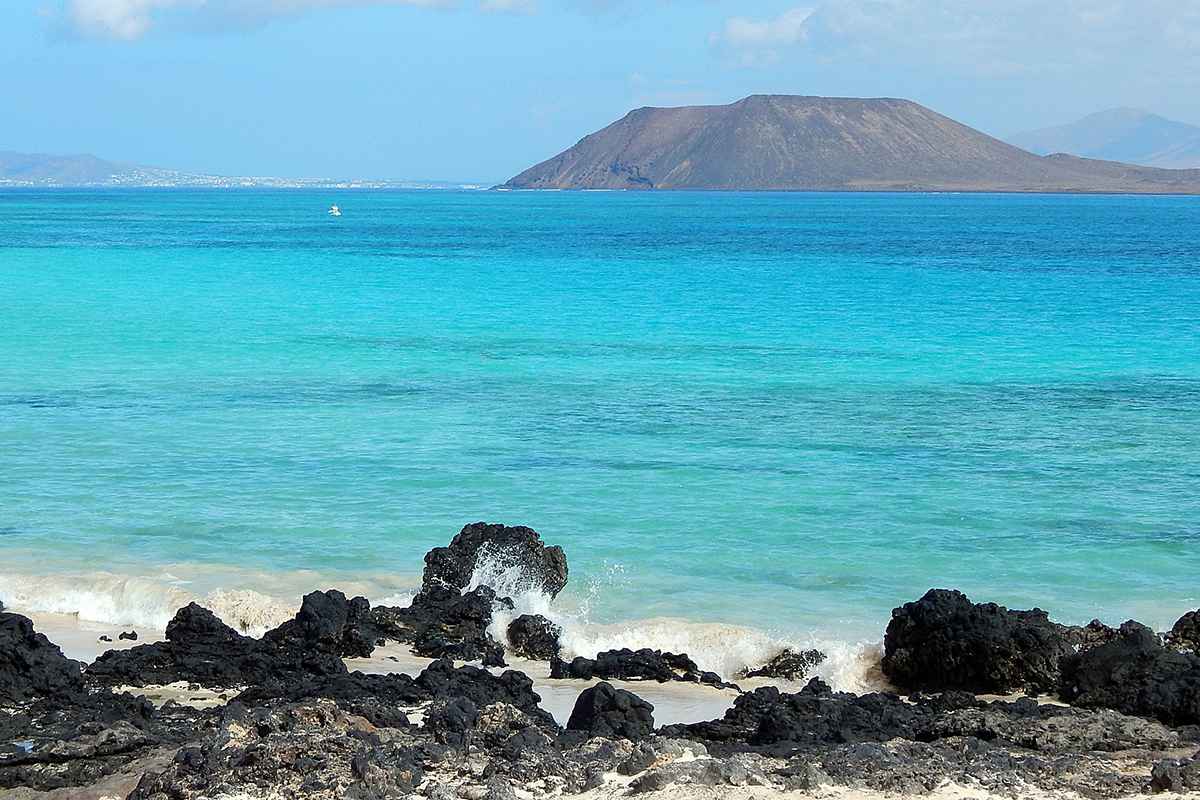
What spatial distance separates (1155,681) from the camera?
888 cm

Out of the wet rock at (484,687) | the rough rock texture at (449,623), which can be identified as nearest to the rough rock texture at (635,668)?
the rough rock texture at (449,623)

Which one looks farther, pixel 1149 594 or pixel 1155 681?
pixel 1149 594

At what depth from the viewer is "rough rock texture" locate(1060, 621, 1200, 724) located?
866 cm

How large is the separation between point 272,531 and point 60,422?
8.02 m

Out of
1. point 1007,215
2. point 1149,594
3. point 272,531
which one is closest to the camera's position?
point 1149,594

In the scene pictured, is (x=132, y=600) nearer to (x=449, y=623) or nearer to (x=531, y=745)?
(x=449, y=623)

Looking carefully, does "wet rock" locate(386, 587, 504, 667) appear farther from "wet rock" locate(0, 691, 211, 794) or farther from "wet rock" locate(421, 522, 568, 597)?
"wet rock" locate(0, 691, 211, 794)

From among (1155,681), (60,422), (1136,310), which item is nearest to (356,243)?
(1136,310)

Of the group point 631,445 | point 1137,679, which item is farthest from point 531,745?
point 631,445

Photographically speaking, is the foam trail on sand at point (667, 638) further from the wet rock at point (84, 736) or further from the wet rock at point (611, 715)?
the wet rock at point (84, 736)

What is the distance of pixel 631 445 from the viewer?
19.5 meters

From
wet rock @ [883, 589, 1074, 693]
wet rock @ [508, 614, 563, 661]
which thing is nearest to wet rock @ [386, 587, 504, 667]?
wet rock @ [508, 614, 563, 661]

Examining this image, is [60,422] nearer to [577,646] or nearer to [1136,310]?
[577,646]

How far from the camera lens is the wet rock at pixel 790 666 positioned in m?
10.6
